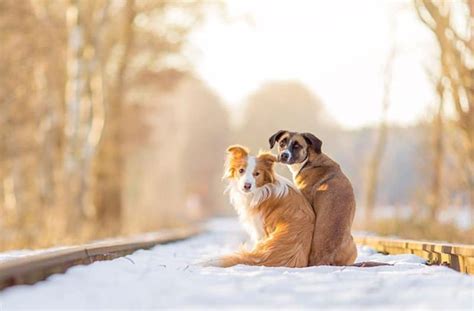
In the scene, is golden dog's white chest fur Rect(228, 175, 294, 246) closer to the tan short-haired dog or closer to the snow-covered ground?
the tan short-haired dog

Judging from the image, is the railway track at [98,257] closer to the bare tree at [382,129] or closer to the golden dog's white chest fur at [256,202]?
the golden dog's white chest fur at [256,202]

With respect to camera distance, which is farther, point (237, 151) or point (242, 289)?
point (237, 151)

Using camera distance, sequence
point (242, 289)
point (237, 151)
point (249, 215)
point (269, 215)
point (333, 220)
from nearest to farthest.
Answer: point (242, 289) → point (333, 220) → point (269, 215) → point (249, 215) → point (237, 151)

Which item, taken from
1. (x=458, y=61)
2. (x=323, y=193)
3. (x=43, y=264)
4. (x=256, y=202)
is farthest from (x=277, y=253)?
(x=458, y=61)

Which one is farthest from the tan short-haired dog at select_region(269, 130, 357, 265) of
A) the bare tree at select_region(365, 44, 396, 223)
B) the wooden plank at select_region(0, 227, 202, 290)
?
the bare tree at select_region(365, 44, 396, 223)

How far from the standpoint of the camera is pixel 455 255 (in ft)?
24.5

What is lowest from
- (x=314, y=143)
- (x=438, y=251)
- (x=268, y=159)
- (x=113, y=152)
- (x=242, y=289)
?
(x=438, y=251)

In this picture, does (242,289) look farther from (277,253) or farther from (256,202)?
(256,202)

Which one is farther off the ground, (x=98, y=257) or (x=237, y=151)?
(x=237, y=151)

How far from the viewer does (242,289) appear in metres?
5.57

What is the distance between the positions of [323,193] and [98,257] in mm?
2265

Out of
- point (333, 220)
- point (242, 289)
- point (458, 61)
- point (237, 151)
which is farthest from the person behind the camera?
point (458, 61)

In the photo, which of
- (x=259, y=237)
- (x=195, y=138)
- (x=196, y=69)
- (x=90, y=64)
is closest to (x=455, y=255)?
(x=259, y=237)

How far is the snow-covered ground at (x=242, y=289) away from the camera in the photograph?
5059mm
